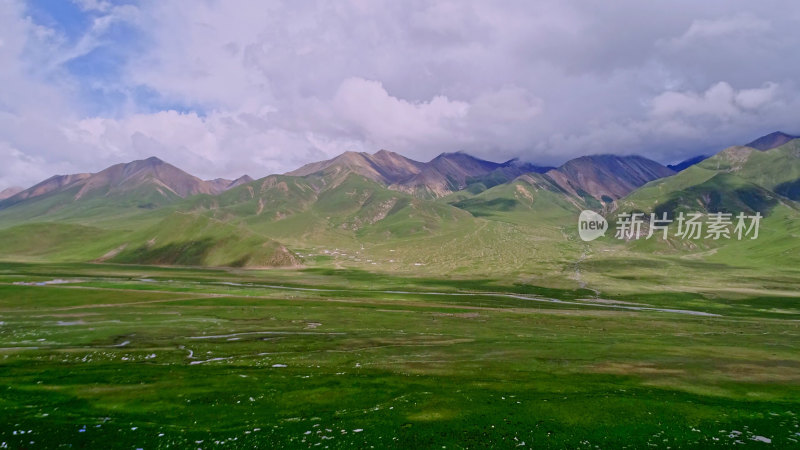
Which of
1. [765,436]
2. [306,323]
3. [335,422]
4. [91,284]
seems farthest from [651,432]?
[91,284]

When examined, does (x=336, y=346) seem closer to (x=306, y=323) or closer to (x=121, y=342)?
(x=306, y=323)

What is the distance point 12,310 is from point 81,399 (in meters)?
92.1

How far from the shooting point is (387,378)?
51.0 metres

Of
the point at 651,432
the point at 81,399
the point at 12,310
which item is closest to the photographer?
the point at 651,432

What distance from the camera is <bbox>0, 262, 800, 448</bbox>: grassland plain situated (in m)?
34.4

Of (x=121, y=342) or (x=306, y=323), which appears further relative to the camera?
(x=306, y=323)

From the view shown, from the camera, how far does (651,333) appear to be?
94250mm

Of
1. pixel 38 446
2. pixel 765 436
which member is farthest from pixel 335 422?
pixel 765 436

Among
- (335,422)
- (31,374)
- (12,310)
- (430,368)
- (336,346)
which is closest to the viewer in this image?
(335,422)

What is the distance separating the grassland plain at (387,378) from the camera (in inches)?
1356

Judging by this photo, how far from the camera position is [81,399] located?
43531mm

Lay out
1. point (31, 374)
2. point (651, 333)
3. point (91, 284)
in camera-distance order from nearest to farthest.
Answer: point (31, 374) < point (651, 333) < point (91, 284)

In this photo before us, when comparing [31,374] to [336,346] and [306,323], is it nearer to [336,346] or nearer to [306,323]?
[336,346]

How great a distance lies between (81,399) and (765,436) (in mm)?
59153
